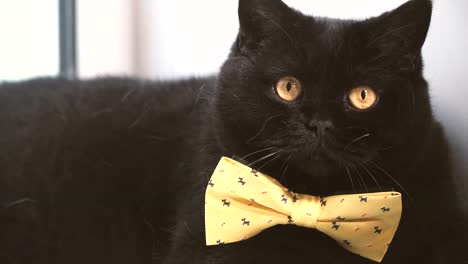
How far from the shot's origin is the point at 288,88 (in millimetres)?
953

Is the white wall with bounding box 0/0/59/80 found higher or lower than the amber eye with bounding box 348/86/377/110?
higher

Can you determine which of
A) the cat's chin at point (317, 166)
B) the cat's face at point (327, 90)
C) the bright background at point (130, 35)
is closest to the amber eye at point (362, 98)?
the cat's face at point (327, 90)

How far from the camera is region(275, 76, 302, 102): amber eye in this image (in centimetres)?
94

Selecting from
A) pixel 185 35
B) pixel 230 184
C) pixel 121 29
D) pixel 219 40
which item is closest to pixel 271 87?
pixel 230 184

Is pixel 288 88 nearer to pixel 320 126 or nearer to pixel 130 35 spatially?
pixel 320 126

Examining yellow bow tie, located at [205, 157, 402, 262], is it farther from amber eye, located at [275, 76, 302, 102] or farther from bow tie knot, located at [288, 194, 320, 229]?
amber eye, located at [275, 76, 302, 102]

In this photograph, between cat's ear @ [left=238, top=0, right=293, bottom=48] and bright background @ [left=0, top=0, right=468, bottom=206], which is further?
bright background @ [left=0, top=0, right=468, bottom=206]

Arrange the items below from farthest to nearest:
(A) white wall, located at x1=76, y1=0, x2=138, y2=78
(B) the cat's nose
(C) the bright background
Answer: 1. (A) white wall, located at x1=76, y1=0, x2=138, y2=78
2. (C) the bright background
3. (B) the cat's nose

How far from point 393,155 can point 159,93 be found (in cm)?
67

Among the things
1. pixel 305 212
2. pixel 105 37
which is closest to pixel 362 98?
pixel 305 212

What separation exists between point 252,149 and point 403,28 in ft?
1.09

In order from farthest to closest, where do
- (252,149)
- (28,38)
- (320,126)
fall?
1. (28,38)
2. (252,149)
3. (320,126)

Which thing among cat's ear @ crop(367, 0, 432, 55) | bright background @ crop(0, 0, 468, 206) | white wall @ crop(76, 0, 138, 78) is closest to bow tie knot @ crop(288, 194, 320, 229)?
cat's ear @ crop(367, 0, 432, 55)

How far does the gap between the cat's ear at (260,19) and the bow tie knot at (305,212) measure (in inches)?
11.9
